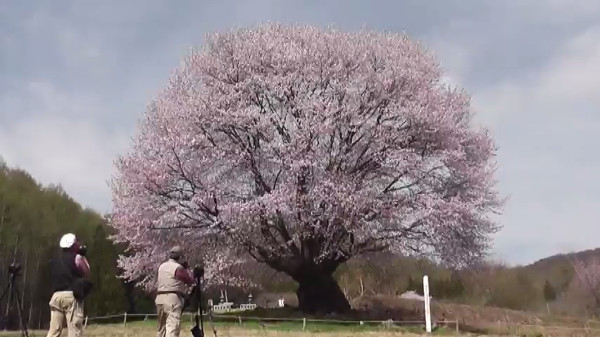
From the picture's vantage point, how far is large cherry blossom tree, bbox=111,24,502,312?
2408 cm

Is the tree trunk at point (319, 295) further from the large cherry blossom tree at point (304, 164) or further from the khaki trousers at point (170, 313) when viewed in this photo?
the khaki trousers at point (170, 313)

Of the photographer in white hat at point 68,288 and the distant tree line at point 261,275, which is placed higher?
the distant tree line at point 261,275

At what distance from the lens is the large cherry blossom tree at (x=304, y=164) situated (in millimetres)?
24078

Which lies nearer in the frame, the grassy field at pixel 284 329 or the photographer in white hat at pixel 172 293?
the photographer in white hat at pixel 172 293

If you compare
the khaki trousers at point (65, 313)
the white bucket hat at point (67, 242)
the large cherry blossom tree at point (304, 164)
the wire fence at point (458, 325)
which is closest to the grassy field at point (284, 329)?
the wire fence at point (458, 325)

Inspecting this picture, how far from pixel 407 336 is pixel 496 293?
1807 cm

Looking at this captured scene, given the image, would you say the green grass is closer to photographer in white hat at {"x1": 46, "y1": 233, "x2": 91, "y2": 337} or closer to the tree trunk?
the tree trunk

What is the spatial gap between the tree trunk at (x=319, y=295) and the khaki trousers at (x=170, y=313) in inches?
640

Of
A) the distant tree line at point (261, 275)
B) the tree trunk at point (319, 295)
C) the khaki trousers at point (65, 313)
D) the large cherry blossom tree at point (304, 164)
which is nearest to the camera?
the khaki trousers at point (65, 313)

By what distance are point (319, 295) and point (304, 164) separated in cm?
565

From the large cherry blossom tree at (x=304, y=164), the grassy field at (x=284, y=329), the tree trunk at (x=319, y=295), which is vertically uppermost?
the large cherry blossom tree at (x=304, y=164)

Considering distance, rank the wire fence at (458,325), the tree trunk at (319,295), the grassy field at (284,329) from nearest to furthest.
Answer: the grassy field at (284,329), the wire fence at (458,325), the tree trunk at (319,295)

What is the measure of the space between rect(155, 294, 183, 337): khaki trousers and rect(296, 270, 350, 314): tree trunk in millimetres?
16247

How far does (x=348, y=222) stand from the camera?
23.6m
